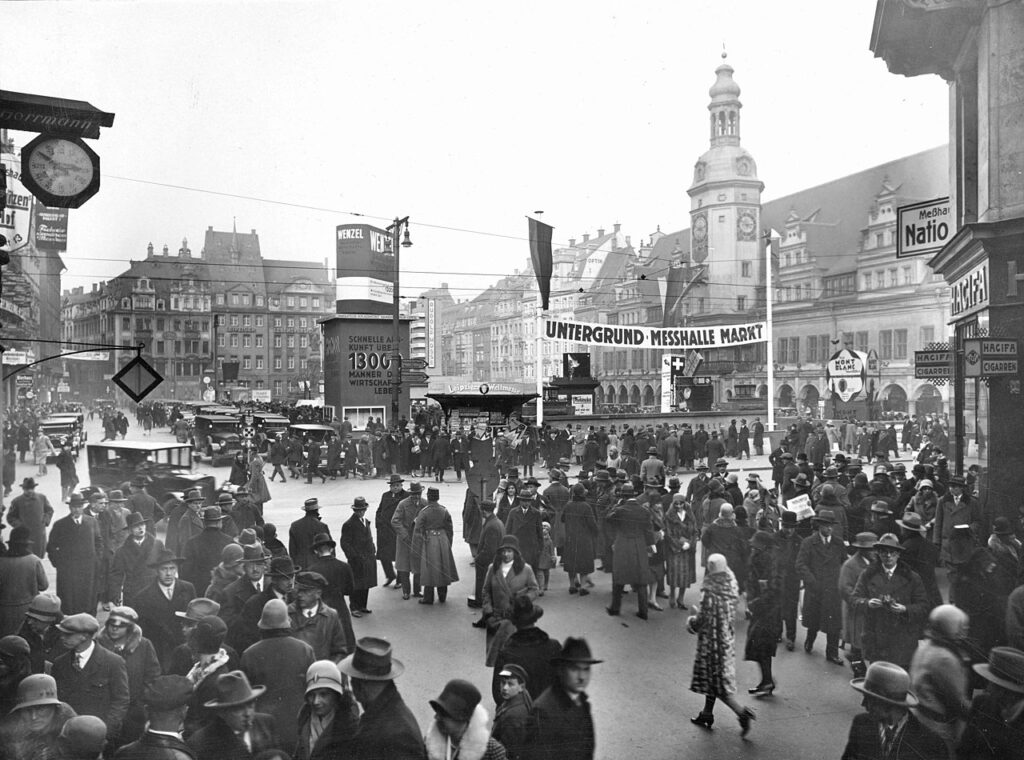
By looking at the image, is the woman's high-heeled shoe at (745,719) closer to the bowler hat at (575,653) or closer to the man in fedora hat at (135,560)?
the bowler hat at (575,653)

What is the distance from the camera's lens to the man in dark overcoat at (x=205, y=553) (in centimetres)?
784

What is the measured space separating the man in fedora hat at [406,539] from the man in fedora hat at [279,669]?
15.8 ft

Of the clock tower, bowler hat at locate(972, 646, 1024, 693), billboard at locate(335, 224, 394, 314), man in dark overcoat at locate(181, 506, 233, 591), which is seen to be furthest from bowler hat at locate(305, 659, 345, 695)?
billboard at locate(335, 224, 394, 314)

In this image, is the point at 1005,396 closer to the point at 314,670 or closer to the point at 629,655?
the point at 629,655

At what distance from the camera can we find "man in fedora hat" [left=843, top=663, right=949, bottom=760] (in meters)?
4.04

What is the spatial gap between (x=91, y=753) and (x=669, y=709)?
465 centimetres

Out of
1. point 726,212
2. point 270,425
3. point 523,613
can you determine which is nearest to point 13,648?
point 523,613

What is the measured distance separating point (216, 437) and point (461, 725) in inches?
762

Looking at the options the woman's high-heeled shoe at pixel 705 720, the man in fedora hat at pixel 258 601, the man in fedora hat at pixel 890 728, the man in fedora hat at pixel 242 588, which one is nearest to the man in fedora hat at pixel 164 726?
the man in fedora hat at pixel 258 601

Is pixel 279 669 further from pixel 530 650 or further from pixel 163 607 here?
pixel 163 607

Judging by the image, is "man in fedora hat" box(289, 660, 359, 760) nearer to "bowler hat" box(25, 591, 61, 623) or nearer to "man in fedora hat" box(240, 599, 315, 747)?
"man in fedora hat" box(240, 599, 315, 747)

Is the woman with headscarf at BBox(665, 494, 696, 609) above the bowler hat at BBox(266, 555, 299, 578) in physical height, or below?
below

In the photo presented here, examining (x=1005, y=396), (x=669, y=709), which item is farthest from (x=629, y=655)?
(x=1005, y=396)

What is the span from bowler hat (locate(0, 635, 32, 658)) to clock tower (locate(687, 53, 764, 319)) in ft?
40.0
